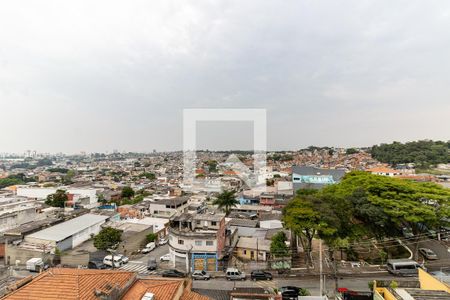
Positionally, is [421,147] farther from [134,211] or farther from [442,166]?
[134,211]

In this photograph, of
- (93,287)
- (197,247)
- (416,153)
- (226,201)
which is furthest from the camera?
(416,153)

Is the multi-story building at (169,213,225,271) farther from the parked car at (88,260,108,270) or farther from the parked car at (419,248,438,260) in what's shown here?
the parked car at (419,248,438,260)

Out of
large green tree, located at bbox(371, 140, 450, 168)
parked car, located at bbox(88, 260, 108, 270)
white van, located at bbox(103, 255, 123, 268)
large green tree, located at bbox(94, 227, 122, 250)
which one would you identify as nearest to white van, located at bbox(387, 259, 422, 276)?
white van, located at bbox(103, 255, 123, 268)

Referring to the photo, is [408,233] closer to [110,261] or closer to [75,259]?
[110,261]

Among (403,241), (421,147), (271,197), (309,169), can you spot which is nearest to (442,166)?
(421,147)

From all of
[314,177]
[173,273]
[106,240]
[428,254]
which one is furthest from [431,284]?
[314,177]

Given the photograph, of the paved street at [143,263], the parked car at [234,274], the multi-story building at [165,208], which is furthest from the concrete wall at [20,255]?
the multi-story building at [165,208]
